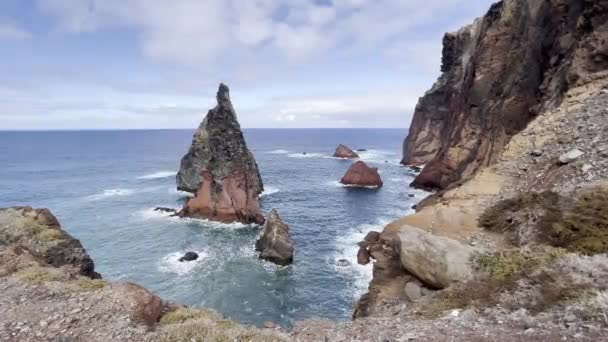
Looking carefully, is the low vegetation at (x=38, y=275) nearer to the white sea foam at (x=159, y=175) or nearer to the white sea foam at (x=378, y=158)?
the white sea foam at (x=159, y=175)

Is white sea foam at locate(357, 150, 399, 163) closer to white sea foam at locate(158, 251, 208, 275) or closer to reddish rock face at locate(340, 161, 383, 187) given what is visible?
reddish rock face at locate(340, 161, 383, 187)

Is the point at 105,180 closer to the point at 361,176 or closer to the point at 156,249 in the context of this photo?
the point at 156,249

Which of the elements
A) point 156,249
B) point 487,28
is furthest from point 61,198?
point 487,28

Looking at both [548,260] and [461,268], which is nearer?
[548,260]

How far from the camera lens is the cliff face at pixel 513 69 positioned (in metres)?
23.4

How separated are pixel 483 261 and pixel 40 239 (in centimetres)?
2056

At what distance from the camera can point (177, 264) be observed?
125ft

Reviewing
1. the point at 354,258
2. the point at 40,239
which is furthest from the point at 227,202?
the point at 40,239

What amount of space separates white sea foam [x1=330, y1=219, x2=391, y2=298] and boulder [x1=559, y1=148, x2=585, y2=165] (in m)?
A: 18.5

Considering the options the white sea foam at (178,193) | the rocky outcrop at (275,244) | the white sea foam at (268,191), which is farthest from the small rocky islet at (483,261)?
→ the white sea foam at (178,193)

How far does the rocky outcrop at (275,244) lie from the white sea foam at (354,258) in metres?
4.80

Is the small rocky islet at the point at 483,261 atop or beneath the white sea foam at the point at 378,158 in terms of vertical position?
atop

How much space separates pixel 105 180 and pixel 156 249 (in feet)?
180

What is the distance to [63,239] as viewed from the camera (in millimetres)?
19203
